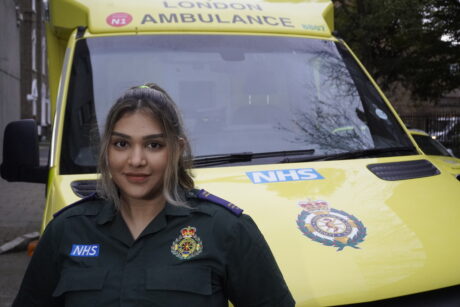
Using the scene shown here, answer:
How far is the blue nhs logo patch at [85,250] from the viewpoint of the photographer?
182cm

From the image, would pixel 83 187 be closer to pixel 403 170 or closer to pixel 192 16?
pixel 192 16

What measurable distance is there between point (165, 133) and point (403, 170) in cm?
185

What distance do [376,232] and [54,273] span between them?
1349 millimetres

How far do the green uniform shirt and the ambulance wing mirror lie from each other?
1.58 metres

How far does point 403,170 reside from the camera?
130 inches

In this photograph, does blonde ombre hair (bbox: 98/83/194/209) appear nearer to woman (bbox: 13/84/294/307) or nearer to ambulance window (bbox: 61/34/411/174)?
woman (bbox: 13/84/294/307)

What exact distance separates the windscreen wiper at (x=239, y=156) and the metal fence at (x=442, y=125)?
57.4 feet

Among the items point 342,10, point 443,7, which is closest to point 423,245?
point 443,7

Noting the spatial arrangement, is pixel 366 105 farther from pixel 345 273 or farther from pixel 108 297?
pixel 108 297

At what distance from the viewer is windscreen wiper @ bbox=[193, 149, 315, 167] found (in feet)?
10.7

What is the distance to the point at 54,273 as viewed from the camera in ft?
6.21

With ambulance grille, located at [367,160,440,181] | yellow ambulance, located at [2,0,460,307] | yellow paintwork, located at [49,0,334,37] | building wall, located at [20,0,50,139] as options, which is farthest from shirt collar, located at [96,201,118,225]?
building wall, located at [20,0,50,139]

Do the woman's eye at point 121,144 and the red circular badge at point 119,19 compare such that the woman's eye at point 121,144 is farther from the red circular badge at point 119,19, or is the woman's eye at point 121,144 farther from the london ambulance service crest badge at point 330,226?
the red circular badge at point 119,19

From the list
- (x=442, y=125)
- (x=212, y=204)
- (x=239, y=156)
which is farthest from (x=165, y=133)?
(x=442, y=125)
